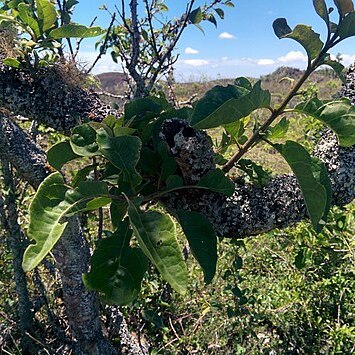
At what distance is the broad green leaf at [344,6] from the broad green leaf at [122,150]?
39 cm

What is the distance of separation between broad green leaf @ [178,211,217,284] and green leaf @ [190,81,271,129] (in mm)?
190

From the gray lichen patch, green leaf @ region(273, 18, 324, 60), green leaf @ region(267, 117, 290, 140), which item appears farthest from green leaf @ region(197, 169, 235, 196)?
green leaf @ region(273, 18, 324, 60)

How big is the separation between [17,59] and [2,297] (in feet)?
5.67

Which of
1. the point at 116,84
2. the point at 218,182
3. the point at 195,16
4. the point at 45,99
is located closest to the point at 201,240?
the point at 218,182

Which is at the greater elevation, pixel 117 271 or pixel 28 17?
pixel 28 17

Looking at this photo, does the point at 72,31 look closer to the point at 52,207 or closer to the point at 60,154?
the point at 60,154

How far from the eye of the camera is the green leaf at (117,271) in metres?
0.63

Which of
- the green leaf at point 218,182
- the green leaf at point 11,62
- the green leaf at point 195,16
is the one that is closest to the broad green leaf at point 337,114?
the green leaf at point 218,182

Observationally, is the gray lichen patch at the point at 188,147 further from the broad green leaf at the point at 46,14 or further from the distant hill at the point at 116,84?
the distant hill at the point at 116,84

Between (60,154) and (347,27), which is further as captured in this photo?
(60,154)

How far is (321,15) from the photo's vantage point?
27.4 inches

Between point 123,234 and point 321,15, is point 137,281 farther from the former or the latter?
point 321,15

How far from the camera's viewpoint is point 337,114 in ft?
2.29

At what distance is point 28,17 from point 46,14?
0.14ft
